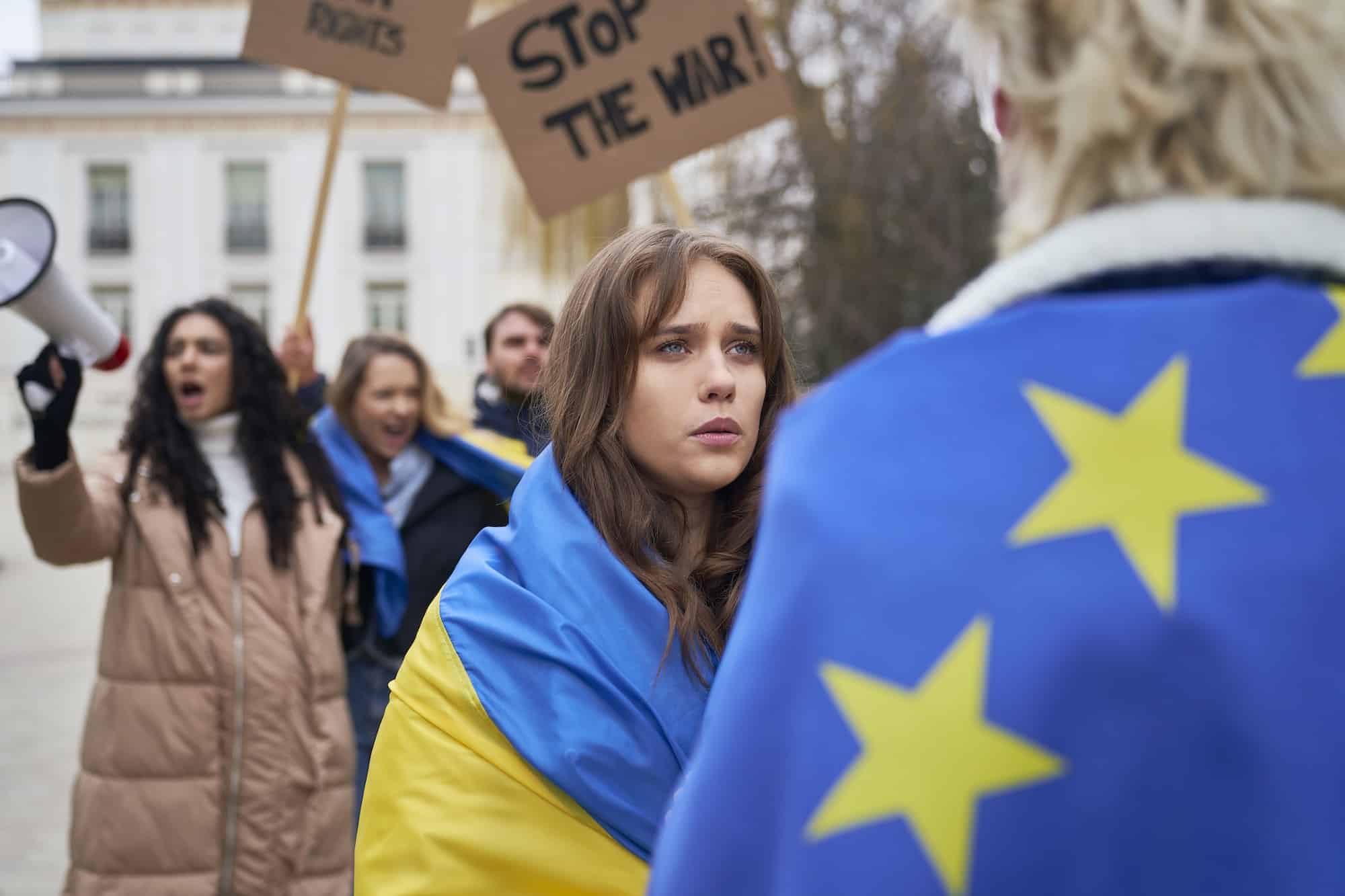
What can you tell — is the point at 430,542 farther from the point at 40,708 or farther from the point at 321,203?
the point at 40,708

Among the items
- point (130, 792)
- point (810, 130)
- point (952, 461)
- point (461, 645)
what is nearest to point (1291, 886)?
point (952, 461)

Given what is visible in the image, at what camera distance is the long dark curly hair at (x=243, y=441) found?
4043mm

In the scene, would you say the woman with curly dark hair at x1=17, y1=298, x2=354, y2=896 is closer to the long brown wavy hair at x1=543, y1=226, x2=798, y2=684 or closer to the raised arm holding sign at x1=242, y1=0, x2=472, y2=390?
the raised arm holding sign at x1=242, y1=0, x2=472, y2=390

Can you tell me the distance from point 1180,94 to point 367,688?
12.6 feet

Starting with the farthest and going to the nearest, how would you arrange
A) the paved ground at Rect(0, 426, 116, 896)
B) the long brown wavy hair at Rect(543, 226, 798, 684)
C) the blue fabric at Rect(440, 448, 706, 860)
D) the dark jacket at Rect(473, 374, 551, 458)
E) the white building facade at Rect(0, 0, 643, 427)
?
the white building facade at Rect(0, 0, 643, 427) < the paved ground at Rect(0, 426, 116, 896) < the dark jacket at Rect(473, 374, 551, 458) < the long brown wavy hair at Rect(543, 226, 798, 684) < the blue fabric at Rect(440, 448, 706, 860)

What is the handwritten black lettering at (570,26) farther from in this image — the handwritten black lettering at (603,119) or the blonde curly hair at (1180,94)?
the blonde curly hair at (1180,94)

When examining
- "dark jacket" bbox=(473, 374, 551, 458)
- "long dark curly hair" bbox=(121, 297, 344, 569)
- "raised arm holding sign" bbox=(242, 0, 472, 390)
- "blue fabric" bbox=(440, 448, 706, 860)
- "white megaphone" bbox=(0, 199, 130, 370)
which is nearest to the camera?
"blue fabric" bbox=(440, 448, 706, 860)

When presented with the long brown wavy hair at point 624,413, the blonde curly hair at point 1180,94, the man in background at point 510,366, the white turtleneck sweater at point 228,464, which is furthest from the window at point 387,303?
the blonde curly hair at point 1180,94

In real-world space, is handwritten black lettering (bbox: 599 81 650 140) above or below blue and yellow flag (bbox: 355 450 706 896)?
above

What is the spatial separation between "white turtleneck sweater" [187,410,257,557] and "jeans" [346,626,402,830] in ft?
2.08

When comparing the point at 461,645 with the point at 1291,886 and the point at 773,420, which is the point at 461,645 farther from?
the point at 1291,886

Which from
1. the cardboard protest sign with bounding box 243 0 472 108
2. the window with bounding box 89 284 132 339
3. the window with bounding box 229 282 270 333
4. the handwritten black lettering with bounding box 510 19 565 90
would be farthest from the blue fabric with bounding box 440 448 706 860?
the window with bounding box 89 284 132 339

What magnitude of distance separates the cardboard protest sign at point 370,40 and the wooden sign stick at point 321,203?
133 millimetres

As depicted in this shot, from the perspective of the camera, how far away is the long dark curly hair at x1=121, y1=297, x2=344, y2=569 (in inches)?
159
